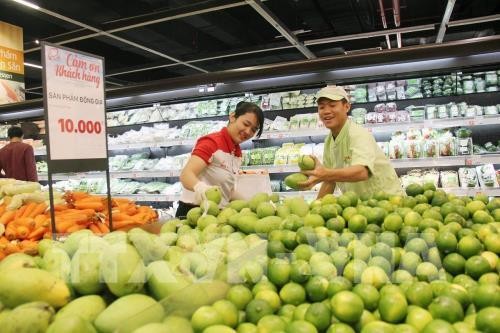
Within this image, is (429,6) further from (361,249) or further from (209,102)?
(361,249)

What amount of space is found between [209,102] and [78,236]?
4.73m

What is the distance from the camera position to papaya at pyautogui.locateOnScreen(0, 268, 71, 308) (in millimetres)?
956

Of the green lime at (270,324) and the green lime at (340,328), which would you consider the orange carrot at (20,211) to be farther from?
the green lime at (340,328)

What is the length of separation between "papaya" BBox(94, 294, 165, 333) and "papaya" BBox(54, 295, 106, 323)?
0.02 metres

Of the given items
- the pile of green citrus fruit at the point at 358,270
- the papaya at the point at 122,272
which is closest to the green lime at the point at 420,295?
the pile of green citrus fruit at the point at 358,270

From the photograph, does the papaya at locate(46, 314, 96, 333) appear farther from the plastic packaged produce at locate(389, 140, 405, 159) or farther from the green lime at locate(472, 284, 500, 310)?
the plastic packaged produce at locate(389, 140, 405, 159)

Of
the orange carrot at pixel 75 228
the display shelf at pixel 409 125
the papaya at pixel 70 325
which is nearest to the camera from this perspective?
the papaya at pixel 70 325

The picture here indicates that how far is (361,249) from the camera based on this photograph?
4.21 ft

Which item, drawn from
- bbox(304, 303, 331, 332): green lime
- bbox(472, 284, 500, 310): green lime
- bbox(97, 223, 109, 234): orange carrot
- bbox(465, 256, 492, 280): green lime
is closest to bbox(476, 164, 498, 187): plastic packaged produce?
bbox(465, 256, 492, 280): green lime

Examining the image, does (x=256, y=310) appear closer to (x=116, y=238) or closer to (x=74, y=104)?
(x=116, y=238)

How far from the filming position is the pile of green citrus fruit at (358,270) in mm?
958

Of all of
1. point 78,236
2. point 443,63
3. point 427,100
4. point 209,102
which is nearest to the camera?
point 78,236

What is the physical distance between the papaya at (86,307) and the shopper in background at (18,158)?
212 inches

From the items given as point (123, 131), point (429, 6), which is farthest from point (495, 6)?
point (123, 131)
